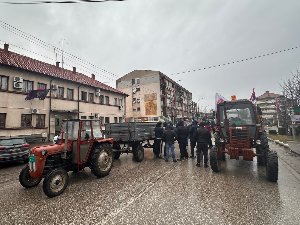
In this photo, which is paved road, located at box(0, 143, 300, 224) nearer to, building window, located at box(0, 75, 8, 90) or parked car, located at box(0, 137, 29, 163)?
parked car, located at box(0, 137, 29, 163)

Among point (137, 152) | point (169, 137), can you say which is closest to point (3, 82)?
point (137, 152)

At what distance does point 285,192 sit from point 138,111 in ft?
116

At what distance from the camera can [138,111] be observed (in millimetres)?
38625

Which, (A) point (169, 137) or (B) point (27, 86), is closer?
(A) point (169, 137)

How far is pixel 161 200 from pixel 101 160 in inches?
101

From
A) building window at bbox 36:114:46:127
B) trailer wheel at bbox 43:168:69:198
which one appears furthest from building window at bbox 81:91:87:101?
trailer wheel at bbox 43:168:69:198

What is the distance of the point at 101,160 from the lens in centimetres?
510

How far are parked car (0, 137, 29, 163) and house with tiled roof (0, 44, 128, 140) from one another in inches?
131

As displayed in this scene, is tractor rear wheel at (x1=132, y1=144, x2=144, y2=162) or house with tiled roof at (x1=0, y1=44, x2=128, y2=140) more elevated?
house with tiled roof at (x1=0, y1=44, x2=128, y2=140)

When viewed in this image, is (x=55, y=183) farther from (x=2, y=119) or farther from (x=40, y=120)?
(x=40, y=120)

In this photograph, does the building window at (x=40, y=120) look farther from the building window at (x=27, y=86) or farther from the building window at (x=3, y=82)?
the building window at (x=3, y=82)

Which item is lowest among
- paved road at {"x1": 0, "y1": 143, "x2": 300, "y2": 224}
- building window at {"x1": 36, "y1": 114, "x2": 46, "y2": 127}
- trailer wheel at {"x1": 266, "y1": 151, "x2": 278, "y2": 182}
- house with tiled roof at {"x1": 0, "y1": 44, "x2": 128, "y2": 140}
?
paved road at {"x1": 0, "y1": 143, "x2": 300, "y2": 224}

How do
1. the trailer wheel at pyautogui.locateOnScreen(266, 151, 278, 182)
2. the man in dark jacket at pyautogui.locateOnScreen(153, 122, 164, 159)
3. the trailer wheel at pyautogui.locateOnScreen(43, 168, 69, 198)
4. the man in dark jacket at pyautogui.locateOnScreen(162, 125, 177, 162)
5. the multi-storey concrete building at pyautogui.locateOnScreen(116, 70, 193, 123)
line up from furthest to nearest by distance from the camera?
the multi-storey concrete building at pyautogui.locateOnScreen(116, 70, 193, 123) < the man in dark jacket at pyautogui.locateOnScreen(153, 122, 164, 159) < the man in dark jacket at pyautogui.locateOnScreen(162, 125, 177, 162) < the trailer wheel at pyautogui.locateOnScreen(266, 151, 278, 182) < the trailer wheel at pyautogui.locateOnScreen(43, 168, 69, 198)

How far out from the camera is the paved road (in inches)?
112
